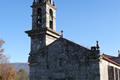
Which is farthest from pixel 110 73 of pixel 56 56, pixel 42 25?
pixel 42 25

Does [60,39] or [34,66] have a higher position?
[60,39]

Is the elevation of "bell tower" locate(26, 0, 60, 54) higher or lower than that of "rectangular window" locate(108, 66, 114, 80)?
higher

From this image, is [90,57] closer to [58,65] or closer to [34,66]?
[58,65]

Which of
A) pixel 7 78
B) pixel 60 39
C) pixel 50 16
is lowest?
pixel 7 78

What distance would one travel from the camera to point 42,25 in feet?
117

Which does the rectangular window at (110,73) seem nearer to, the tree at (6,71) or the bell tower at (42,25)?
the bell tower at (42,25)

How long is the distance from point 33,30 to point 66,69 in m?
6.39

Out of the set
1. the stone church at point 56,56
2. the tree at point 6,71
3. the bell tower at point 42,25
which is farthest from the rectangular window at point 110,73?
the tree at point 6,71

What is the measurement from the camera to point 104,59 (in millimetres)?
Result: 32531

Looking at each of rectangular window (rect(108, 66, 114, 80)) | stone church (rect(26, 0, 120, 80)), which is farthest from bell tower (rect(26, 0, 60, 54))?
rectangular window (rect(108, 66, 114, 80))

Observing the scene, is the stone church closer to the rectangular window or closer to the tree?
the rectangular window

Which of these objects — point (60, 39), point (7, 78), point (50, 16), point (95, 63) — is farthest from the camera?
point (7, 78)

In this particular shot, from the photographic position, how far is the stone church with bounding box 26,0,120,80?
1250 inches

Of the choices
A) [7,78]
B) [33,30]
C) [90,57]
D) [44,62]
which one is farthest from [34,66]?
[7,78]
